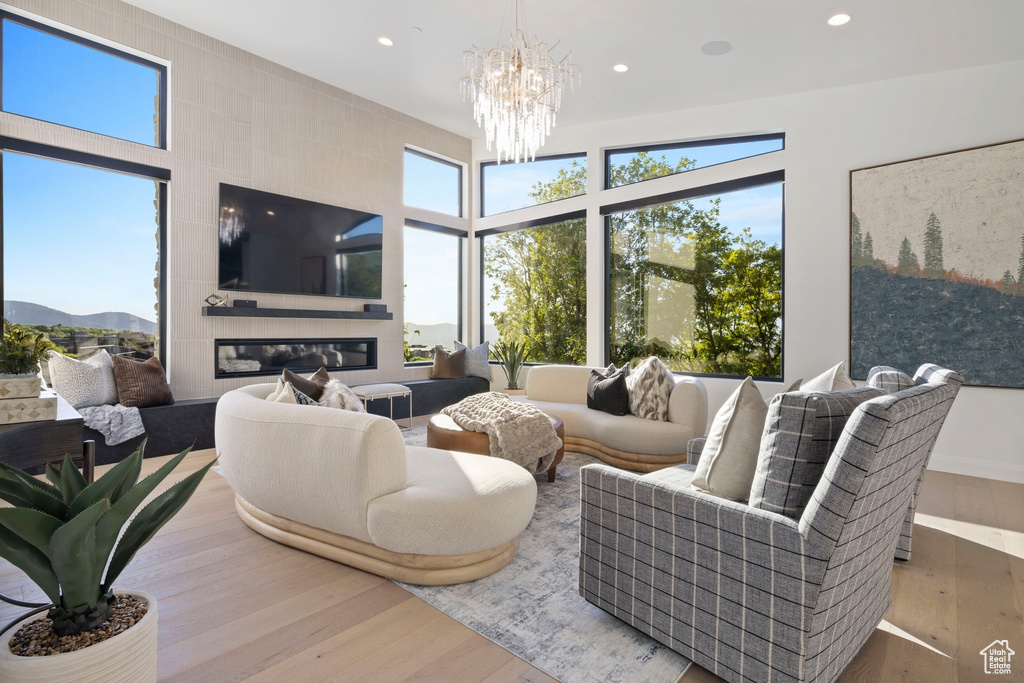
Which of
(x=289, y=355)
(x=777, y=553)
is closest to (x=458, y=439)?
(x=777, y=553)

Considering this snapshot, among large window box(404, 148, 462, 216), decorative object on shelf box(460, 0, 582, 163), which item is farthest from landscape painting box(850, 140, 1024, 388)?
large window box(404, 148, 462, 216)

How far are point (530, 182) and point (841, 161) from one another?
139 inches

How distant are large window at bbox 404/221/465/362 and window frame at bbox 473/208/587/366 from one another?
28 cm

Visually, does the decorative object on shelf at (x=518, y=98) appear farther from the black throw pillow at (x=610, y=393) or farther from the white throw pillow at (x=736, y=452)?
the white throw pillow at (x=736, y=452)

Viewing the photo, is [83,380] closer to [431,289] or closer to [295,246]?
[295,246]

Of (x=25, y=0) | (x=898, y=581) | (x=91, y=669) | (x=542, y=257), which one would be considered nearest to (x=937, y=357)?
(x=898, y=581)

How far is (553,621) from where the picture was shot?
6.04 ft

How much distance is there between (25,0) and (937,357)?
7.39 metres

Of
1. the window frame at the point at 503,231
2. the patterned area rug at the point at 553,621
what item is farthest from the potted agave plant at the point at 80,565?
the window frame at the point at 503,231

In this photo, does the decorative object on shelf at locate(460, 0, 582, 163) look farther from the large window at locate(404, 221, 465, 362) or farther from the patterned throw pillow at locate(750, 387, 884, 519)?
the large window at locate(404, 221, 465, 362)

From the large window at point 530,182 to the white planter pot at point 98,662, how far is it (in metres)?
5.88

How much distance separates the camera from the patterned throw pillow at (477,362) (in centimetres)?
671

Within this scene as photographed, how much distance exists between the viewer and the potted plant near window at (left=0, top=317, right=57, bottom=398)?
1799 mm

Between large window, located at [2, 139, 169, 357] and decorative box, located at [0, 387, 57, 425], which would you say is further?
large window, located at [2, 139, 169, 357]
